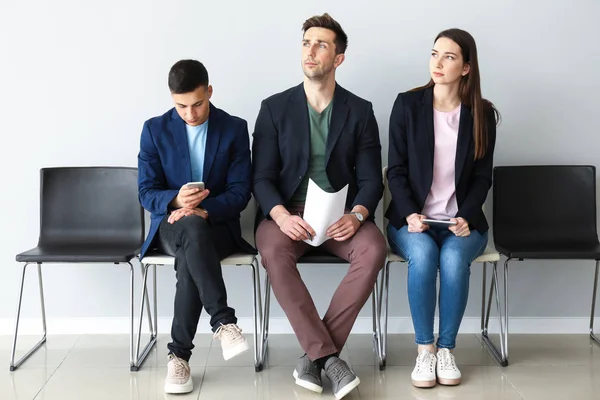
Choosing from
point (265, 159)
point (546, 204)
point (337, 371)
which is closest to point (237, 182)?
point (265, 159)

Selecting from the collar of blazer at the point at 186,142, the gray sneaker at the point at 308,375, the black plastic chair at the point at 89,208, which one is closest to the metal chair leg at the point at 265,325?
the gray sneaker at the point at 308,375

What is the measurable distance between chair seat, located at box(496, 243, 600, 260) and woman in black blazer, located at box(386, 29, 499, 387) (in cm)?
16

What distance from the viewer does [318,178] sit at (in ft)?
11.6

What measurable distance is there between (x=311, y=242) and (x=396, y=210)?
480 millimetres

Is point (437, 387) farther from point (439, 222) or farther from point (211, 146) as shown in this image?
point (211, 146)

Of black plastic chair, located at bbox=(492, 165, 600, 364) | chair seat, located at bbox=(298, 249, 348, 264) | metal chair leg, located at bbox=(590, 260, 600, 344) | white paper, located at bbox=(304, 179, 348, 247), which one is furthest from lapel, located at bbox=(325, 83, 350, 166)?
metal chair leg, located at bbox=(590, 260, 600, 344)

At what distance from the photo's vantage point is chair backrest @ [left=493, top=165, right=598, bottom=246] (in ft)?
12.5

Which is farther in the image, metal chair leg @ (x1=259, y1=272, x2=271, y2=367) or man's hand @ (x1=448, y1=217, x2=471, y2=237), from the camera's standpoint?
metal chair leg @ (x1=259, y1=272, x2=271, y2=367)

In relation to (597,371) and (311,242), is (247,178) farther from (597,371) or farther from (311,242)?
(597,371)

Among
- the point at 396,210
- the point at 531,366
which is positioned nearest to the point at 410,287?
the point at 396,210

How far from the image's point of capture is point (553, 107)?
12.9ft

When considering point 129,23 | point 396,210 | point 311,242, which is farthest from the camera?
point 129,23

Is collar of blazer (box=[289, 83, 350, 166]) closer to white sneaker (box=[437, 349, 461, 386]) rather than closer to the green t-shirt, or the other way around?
the green t-shirt

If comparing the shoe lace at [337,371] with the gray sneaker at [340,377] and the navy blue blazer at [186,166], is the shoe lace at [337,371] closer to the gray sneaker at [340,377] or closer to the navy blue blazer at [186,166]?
the gray sneaker at [340,377]
